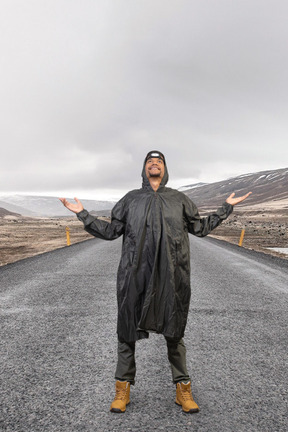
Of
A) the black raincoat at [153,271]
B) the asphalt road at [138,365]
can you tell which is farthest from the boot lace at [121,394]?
the black raincoat at [153,271]

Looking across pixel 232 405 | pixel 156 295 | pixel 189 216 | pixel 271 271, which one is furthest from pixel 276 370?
pixel 271 271

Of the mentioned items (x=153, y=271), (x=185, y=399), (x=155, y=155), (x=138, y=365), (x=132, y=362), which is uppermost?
(x=155, y=155)

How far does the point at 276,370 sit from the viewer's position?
12.0ft

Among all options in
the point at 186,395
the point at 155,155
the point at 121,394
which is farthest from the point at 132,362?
the point at 155,155

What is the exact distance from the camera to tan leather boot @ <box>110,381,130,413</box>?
112 inches

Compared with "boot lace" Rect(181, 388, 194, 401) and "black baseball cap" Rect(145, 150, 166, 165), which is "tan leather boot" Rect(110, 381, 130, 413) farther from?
"black baseball cap" Rect(145, 150, 166, 165)

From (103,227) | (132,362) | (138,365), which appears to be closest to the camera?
(132,362)

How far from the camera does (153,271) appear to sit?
297 cm

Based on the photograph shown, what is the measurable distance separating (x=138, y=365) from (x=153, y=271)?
60.9 inches

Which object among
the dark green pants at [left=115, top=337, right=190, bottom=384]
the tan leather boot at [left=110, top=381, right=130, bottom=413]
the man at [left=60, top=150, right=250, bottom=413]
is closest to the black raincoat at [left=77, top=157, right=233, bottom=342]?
the man at [left=60, top=150, right=250, bottom=413]

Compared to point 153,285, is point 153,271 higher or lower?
higher

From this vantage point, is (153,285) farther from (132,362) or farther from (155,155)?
(155,155)

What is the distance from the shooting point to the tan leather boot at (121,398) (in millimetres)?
2854

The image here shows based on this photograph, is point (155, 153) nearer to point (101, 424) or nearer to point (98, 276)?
point (101, 424)
